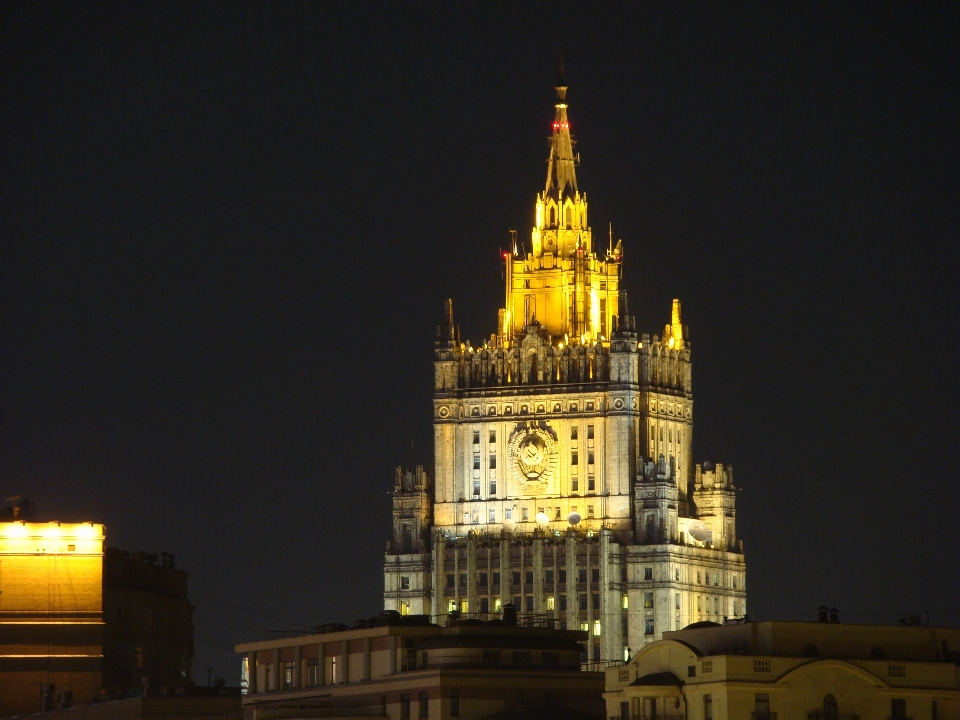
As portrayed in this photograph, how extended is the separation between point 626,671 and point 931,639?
630 inches

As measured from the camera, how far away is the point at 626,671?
641 ft

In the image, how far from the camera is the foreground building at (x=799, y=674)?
184m

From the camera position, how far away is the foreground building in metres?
184

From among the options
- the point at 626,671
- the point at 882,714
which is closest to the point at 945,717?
the point at 882,714

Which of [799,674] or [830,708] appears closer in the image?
[799,674]

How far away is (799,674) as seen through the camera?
604 ft

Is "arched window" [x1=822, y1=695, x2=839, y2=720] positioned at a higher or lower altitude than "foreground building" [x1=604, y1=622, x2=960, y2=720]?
lower

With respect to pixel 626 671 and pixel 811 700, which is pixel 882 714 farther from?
pixel 626 671

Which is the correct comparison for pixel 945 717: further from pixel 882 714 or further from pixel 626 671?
pixel 626 671

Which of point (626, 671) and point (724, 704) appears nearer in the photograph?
point (724, 704)

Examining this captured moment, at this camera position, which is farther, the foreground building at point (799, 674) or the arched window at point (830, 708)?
the arched window at point (830, 708)

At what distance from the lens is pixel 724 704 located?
183m

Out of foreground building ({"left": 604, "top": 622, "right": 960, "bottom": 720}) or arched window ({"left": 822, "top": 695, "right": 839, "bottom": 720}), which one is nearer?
foreground building ({"left": 604, "top": 622, "right": 960, "bottom": 720})

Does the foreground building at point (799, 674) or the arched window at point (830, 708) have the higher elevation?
the foreground building at point (799, 674)
